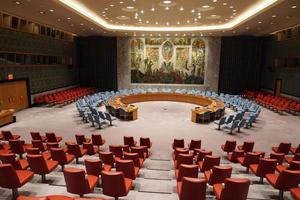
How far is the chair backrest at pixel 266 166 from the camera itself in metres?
5.81

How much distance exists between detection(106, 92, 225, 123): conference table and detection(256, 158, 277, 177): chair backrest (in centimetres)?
765

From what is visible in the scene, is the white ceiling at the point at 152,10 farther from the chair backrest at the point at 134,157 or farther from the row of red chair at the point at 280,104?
the chair backrest at the point at 134,157

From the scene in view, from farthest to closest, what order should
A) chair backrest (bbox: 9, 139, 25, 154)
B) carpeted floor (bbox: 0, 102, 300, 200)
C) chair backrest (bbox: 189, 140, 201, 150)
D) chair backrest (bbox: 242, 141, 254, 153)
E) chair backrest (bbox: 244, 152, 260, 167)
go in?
chair backrest (bbox: 189, 140, 201, 150) → chair backrest (bbox: 242, 141, 254, 153) → chair backrest (bbox: 9, 139, 25, 154) → chair backrest (bbox: 244, 152, 260, 167) → carpeted floor (bbox: 0, 102, 300, 200)

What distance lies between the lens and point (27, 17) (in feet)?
51.2

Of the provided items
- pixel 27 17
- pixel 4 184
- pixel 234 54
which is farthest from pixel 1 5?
pixel 234 54

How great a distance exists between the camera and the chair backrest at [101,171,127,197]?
15.3ft

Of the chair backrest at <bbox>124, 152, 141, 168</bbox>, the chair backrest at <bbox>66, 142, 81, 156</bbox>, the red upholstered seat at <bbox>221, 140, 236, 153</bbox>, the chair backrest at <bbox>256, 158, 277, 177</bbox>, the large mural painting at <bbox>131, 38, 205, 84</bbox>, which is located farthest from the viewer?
the large mural painting at <bbox>131, 38, 205, 84</bbox>

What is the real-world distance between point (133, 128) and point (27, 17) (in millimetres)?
10114

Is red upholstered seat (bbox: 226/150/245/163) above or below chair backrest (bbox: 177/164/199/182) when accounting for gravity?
below

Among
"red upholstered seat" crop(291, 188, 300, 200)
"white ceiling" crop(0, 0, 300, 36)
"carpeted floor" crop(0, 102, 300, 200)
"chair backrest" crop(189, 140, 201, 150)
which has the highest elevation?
"white ceiling" crop(0, 0, 300, 36)

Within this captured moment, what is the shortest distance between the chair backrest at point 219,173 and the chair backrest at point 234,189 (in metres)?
0.87

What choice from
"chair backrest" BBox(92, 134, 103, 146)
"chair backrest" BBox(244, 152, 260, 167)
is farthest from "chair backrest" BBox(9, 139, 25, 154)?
"chair backrest" BBox(244, 152, 260, 167)

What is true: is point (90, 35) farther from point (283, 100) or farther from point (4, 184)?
point (4, 184)

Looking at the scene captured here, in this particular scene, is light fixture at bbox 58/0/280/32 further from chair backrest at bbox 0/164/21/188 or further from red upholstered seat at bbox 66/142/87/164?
chair backrest at bbox 0/164/21/188
